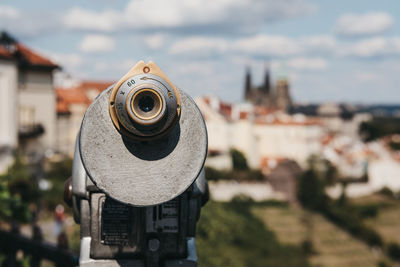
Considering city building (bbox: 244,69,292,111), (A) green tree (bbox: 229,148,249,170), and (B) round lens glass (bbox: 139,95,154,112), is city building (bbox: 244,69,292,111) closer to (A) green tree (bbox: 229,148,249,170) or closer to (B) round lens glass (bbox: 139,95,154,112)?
(A) green tree (bbox: 229,148,249,170)

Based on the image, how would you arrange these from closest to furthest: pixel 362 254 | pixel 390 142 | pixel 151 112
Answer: pixel 151 112 → pixel 362 254 → pixel 390 142

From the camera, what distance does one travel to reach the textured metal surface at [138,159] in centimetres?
289

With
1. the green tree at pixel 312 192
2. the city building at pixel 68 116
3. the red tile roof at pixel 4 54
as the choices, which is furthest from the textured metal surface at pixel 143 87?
the green tree at pixel 312 192

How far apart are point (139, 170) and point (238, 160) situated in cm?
7212

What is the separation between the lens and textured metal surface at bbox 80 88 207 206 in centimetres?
289

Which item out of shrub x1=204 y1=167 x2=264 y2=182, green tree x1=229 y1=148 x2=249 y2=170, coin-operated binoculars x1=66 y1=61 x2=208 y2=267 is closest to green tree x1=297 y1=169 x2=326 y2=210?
shrub x1=204 y1=167 x2=264 y2=182

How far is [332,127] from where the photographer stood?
149875 millimetres

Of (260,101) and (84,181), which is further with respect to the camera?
(260,101)

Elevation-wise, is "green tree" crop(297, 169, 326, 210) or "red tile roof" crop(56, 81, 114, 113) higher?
"red tile roof" crop(56, 81, 114, 113)

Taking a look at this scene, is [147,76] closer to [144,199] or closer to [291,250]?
[144,199]

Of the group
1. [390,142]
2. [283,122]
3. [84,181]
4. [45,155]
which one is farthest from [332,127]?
[84,181]

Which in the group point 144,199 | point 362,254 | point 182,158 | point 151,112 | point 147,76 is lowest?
point 362,254

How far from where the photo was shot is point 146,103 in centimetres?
279

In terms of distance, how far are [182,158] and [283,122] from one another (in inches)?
3434
